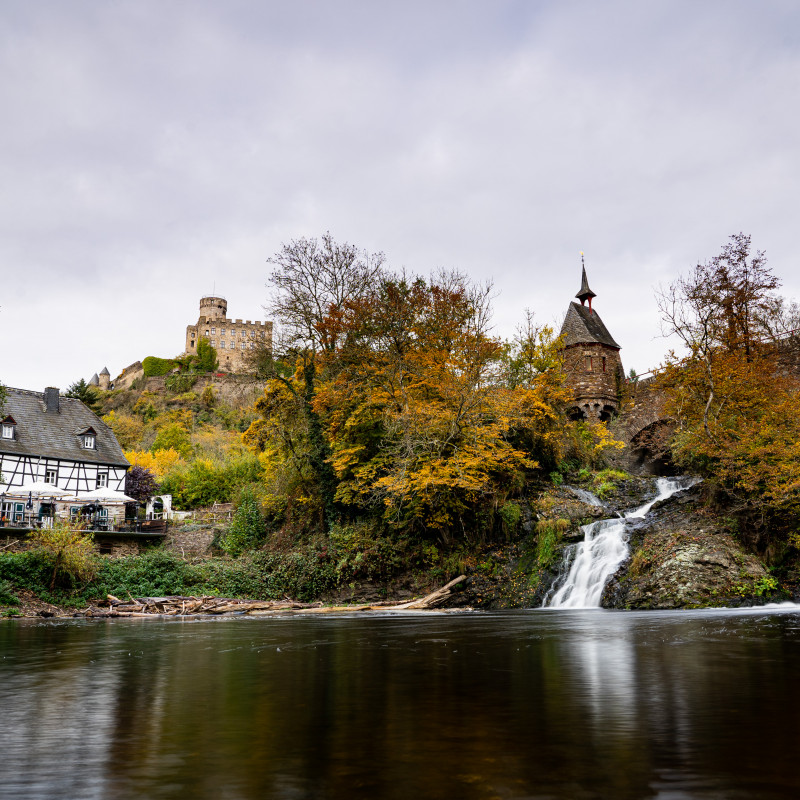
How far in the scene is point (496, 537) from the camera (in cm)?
2648

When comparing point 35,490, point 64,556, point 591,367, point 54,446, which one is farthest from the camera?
point 591,367

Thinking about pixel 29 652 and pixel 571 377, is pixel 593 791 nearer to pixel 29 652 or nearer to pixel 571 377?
pixel 29 652

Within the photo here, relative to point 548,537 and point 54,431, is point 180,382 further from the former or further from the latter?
point 548,537

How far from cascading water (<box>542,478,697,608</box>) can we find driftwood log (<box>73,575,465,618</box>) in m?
3.76

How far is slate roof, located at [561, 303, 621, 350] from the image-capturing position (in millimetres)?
49281

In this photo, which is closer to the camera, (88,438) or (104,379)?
(88,438)

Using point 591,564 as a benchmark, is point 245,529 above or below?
above

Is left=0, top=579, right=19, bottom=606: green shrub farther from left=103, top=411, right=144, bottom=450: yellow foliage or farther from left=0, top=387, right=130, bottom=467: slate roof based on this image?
left=103, top=411, right=144, bottom=450: yellow foliage

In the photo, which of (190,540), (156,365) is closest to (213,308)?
(156,365)

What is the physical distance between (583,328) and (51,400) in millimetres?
36548

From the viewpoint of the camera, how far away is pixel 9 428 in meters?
39.8

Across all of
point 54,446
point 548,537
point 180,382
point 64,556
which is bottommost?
point 64,556

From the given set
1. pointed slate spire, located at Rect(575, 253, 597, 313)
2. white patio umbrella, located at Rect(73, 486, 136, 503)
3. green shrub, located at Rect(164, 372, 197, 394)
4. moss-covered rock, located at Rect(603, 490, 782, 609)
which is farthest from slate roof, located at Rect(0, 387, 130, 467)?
green shrub, located at Rect(164, 372, 197, 394)

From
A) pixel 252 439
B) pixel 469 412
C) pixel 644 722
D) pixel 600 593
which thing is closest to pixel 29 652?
pixel 644 722
